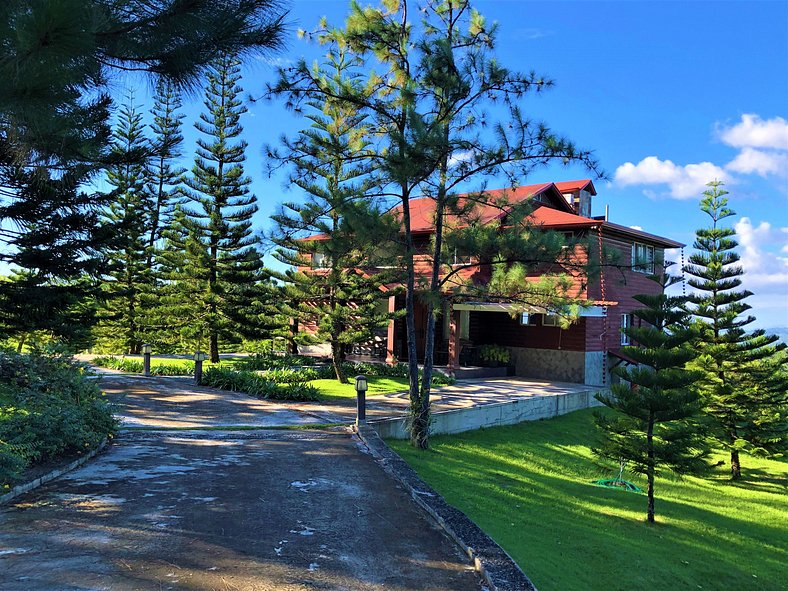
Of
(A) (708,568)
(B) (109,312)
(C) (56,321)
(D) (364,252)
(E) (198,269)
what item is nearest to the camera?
(A) (708,568)

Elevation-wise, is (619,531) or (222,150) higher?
(222,150)

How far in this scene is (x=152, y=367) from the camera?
1636 centimetres

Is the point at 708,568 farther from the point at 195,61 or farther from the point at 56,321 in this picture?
the point at 56,321

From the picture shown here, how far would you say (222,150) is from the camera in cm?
1938

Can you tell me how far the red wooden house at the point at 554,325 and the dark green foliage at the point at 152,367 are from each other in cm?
634

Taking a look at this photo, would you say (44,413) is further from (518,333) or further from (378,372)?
(518,333)

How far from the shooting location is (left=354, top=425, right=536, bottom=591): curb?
3625 millimetres

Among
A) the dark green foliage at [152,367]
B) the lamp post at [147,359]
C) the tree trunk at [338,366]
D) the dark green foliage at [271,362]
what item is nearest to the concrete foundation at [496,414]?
the tree trunk at [338,366]

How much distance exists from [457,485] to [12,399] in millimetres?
6180

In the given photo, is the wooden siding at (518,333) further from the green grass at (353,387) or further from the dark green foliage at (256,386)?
the dark green foliage at (256,386)

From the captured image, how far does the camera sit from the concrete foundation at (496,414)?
9.90 metres

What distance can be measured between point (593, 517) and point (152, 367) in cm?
1323

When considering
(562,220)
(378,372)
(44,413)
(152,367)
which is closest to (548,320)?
(562,220)

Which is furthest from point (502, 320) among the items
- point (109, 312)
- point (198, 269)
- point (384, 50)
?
point (109, 312)
